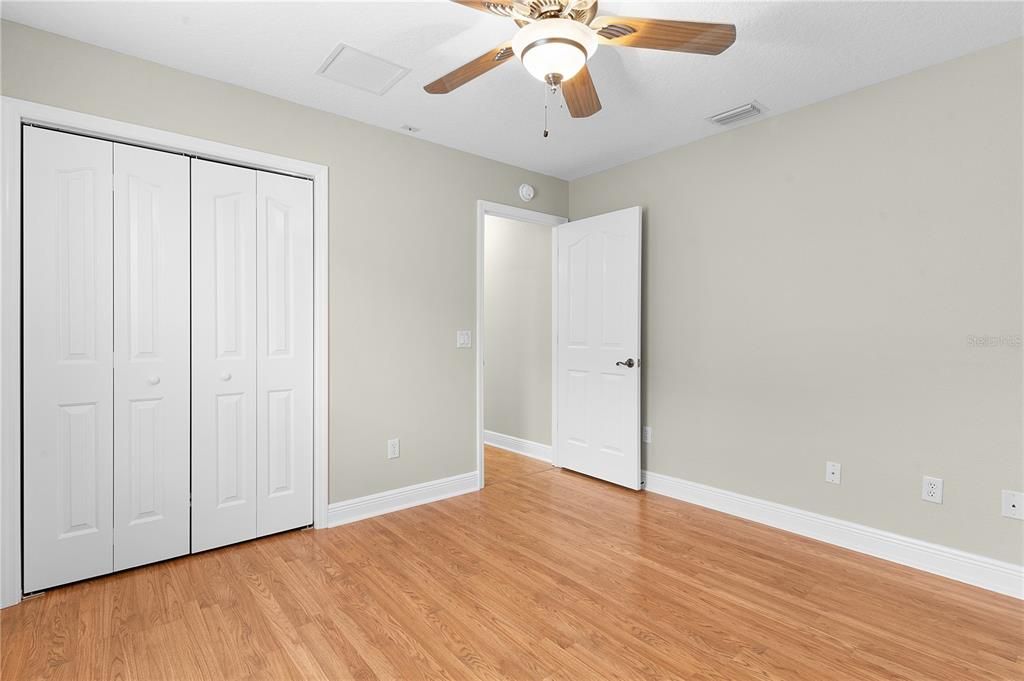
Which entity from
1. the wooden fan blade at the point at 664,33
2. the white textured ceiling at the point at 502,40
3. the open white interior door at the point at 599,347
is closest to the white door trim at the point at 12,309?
the white textured ceiling at the point at 502,40

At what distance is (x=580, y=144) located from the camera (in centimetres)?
358

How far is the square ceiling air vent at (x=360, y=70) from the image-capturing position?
2.44 metres

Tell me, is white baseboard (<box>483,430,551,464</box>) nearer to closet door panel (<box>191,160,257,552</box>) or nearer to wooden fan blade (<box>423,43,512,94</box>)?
closet door panel (<box>191,160,257,552</box>)

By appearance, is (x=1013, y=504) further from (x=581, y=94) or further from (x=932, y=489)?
(x=581, y=94)

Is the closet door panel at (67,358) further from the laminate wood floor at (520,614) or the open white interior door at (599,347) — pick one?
the open white interior door at (599,347)

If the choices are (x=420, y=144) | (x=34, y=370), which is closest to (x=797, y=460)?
(x=420, y=144)

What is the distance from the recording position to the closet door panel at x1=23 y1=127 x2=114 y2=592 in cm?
224

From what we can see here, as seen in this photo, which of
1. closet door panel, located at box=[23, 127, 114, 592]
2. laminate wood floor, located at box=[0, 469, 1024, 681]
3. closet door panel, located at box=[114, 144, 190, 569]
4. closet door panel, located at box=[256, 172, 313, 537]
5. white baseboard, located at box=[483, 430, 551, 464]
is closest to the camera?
laminate wood floor, located at box=[0, 469, 1024, 681]

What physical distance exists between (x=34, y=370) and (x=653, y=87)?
3303 millimetres

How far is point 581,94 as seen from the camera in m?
2.06

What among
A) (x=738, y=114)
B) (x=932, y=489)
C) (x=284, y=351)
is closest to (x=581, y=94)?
(x=738, y=114)

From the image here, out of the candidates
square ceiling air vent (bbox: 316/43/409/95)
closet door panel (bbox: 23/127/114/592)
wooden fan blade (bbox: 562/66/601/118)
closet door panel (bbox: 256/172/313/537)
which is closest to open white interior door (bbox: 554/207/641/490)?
wooden fan blade (bbox: 562/66/601/118)

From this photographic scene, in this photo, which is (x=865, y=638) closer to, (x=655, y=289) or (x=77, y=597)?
(x=655, y=289)

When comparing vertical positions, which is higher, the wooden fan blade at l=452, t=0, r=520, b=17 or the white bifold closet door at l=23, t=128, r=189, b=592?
the wooden fan blade at l=452, t=0, r=520, b=17
